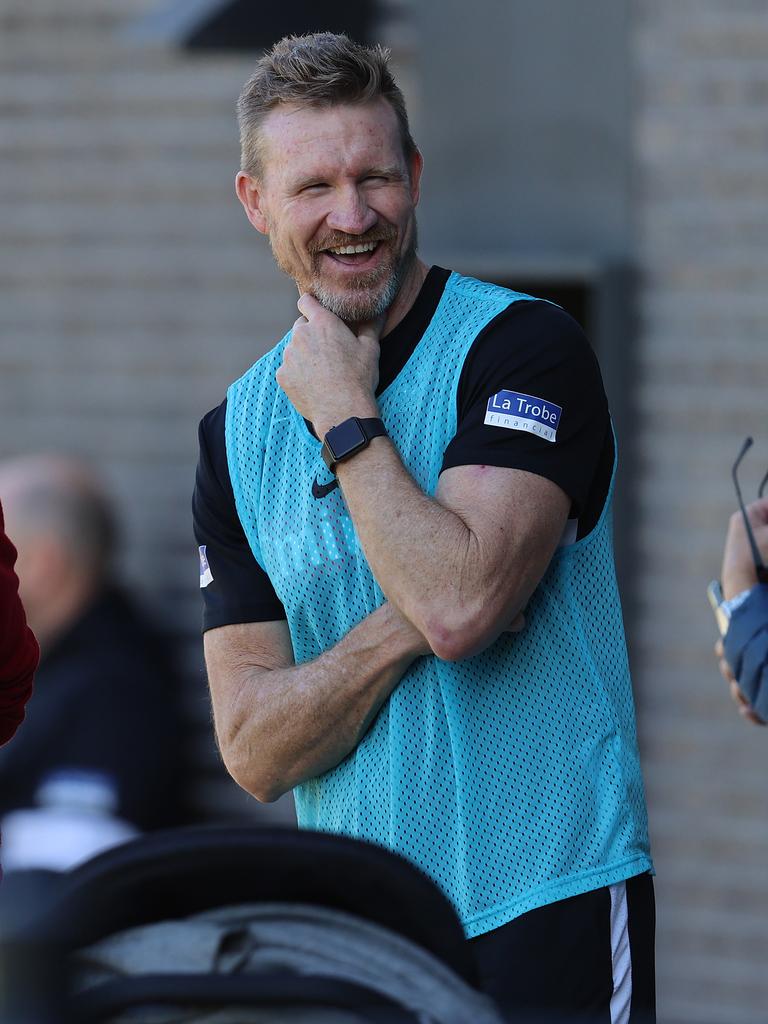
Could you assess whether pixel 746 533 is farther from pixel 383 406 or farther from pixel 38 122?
pixel 38 122

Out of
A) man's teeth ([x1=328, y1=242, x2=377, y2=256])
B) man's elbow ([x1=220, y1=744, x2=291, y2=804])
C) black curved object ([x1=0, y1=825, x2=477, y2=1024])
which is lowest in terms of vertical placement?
man's elbow ([x1=220, y1=744, x2=291, y2=804])

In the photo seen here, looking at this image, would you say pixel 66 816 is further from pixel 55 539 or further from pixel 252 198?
pixel 252 198

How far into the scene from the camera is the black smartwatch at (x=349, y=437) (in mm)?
2648

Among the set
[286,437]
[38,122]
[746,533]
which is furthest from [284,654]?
[38,122]

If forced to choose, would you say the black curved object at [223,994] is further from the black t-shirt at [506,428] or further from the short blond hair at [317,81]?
the short blond hair at [317,81]

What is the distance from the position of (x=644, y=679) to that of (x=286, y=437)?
9.58 ft

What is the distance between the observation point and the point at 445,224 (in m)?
5.59

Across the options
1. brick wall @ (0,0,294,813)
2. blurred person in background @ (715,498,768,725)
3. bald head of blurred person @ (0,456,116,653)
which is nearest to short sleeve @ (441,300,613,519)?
blurred person in background @ (715,498,768,725)

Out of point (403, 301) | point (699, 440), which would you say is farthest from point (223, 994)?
point (699, 440)

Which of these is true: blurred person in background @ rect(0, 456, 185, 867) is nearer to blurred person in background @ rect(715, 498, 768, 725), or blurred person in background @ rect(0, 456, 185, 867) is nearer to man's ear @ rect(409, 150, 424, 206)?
blurred person in background @ rect(715, 498, 768, 725)

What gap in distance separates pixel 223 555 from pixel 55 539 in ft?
9.15

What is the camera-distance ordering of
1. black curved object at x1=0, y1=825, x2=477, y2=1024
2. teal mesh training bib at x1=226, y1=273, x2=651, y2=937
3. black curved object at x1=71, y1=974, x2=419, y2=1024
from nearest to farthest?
black curved object at x1=71, y1=974, x2=419, y2=1024 < black curved object at x1=0, y1=825, x2=477, y2=1024 < teal mesh training bib at x1=226, y1=273, x2=651, y2=937

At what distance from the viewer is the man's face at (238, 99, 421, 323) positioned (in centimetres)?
275

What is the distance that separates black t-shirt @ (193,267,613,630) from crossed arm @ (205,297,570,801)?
4cm
